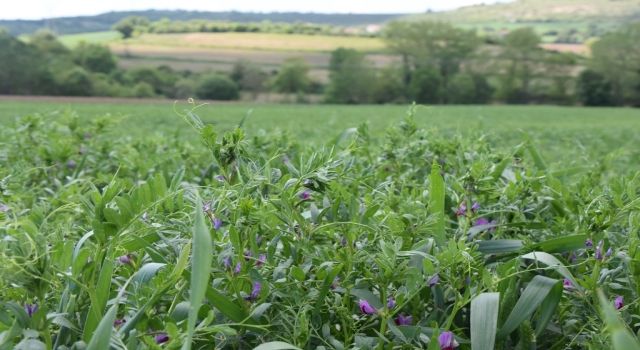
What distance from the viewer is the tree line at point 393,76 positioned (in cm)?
6084

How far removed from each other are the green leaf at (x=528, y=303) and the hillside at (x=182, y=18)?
250ft

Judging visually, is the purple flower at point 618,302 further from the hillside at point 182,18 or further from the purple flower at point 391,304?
the hillside at point 182,18

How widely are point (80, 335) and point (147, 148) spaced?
2.55 metres

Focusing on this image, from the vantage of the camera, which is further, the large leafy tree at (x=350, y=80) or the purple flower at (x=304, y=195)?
the large leafy tree at (x=350, y=80)

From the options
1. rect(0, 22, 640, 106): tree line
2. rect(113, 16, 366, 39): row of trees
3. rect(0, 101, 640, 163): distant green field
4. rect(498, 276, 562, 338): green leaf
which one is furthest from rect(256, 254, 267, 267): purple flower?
rect(113, 16, 366, 39): row of trees

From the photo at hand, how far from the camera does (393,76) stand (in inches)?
2844

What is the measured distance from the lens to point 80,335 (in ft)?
3.12

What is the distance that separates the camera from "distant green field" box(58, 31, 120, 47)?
74.0m

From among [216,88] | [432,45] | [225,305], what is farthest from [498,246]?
[432,45]

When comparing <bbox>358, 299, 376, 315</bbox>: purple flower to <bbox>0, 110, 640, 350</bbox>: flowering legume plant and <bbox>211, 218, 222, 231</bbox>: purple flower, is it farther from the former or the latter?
<bbox>211, 218, 222, 231</bbox>: purple flower

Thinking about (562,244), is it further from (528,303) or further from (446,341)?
(446,341)

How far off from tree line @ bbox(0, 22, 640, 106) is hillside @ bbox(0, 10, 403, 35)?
333 cm

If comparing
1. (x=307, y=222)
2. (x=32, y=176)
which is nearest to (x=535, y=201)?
(x=307, y=222)

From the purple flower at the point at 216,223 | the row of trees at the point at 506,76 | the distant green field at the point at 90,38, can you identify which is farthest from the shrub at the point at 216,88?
the purple flower at the point at 216,223
